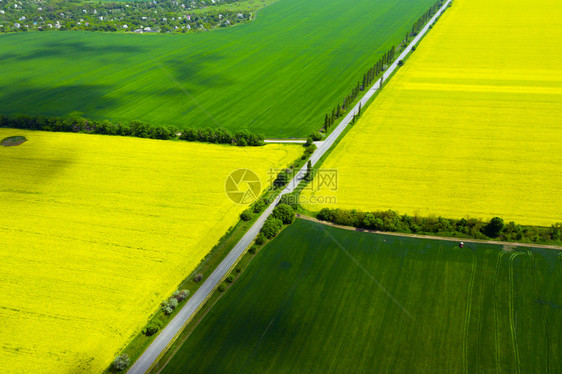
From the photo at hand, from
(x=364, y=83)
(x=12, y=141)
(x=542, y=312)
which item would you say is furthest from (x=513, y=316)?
(x=12, y=141)

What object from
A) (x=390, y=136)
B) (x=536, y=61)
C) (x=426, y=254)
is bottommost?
(x=426, y=254)

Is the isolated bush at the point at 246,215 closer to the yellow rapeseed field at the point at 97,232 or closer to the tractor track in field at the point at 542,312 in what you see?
the yellow rapeseed field at the point at 97,232

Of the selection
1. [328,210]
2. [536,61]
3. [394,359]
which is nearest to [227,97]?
[328,210]

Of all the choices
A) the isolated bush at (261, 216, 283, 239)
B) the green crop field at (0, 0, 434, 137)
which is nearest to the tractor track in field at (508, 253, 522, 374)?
the isolated bush at (261, 216, 283, 239)

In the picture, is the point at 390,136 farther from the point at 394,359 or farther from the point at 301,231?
the point at 394,359

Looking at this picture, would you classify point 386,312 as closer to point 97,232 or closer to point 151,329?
point 151,329

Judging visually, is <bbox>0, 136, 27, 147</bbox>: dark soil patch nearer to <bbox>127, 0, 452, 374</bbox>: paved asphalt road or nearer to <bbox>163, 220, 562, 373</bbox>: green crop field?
<bbox>127, 0, 452, 374</bbox>: paved asphalt road
